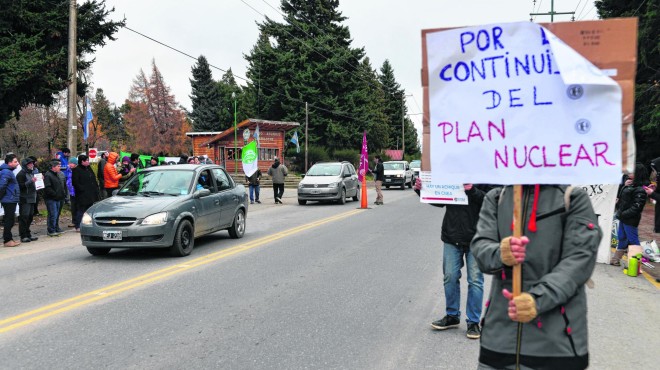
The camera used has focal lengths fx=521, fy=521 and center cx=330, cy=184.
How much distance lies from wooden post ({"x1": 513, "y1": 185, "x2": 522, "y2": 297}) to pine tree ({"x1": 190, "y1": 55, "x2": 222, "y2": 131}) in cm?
7479

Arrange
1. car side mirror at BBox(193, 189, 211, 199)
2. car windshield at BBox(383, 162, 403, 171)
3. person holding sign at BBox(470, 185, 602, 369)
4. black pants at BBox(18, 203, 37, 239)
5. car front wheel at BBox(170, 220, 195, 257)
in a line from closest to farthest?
person holding sign at BBox(470, 185, 602, 369)
car front wheel at BBox(170, 220, 195, 257)
car side mirror at BBox(193, 189, 211, 199)
black pants at BBox(18, 203, 37, 239)
car windshield at BBox(383, 162, 403, 171)

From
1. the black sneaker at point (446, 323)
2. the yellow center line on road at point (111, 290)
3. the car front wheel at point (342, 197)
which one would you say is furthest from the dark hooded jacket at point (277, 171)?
the black sneaker at point (446, 323)

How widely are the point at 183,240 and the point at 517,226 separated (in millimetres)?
7820

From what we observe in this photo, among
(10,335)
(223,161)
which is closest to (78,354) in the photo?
(10,335)

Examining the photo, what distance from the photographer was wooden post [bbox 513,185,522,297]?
2.49 metres

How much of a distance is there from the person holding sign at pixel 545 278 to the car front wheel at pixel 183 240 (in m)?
7.26

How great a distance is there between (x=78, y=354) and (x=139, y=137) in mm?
77670

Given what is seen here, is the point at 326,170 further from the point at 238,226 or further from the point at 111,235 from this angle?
the point at 111,235

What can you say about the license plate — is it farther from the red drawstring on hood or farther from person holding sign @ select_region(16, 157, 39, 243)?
the red drawstring on hood

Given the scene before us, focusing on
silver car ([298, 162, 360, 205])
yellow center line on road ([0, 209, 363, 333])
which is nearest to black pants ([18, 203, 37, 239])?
yellow center line on road ([0, 209, 363, 333])

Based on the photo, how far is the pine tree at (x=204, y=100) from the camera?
7625 centimetres

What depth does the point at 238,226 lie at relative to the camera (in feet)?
38.5

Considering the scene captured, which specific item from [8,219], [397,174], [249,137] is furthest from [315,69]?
[8,219]

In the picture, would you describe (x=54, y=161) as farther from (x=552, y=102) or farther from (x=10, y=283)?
(x=552, y=102)
